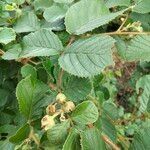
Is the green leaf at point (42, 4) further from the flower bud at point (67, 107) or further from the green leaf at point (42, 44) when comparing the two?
the flower bud at point (67, 107)

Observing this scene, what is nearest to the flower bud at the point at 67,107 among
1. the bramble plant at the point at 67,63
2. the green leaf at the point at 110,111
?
the bramble plant at the point at 67,63

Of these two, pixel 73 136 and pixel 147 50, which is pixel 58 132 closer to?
pixel 73 136

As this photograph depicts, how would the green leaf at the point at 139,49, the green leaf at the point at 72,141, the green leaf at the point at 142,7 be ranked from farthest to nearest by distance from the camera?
1. the green leaf at the point at 142,7
2. the green leaf at the point at 139,49
3. the green leaf at the point at 72,141

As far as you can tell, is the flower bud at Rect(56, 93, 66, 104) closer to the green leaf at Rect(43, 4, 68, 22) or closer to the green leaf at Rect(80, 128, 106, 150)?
the green leaf at Rect(80, 128, 106, 150)

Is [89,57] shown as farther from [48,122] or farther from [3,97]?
[3,97]

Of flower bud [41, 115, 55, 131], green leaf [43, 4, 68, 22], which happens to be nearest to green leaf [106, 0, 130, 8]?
green leaf [43, 4, 68, 22]

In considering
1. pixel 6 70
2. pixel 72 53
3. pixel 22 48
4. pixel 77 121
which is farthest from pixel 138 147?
pixel 6 70

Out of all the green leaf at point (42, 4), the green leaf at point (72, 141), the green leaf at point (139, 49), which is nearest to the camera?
the green leaf at point (72, 141)
